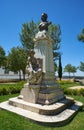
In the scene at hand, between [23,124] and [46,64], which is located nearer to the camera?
[23,124]

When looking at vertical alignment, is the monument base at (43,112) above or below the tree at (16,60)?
below

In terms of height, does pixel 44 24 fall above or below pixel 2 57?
below

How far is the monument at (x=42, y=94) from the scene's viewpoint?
18.6ft

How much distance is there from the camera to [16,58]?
3231cm

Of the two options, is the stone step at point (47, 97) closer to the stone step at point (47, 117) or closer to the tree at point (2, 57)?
the stone step at point (47, 117)

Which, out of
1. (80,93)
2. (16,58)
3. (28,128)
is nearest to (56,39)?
(16,58)

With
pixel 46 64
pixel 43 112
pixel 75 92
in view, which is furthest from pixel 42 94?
pixel 75 92

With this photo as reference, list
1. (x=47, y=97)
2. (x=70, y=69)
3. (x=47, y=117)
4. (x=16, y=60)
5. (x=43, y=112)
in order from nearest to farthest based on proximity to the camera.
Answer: (x=47, y=117)
(x=43, y=112)
(x=47, y=97)
(x=16, y=60)
(x=70, y=69)

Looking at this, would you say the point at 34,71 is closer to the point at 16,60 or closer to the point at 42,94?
the point at 42,94

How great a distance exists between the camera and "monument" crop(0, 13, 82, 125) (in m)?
5.67

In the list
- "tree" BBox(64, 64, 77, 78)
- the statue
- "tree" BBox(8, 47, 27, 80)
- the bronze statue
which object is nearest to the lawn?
the statue

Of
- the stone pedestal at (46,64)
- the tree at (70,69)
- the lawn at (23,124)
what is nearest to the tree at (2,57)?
the stone pedestal at (46,64)

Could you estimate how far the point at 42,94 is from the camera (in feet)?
21.8

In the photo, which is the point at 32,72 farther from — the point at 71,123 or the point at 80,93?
the point at 80,93
